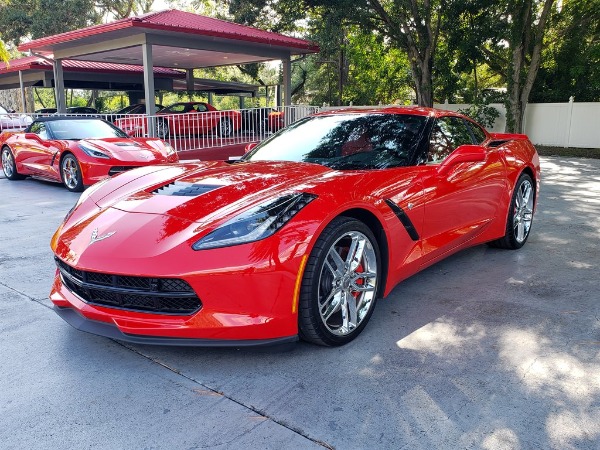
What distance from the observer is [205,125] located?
13688 millimetres

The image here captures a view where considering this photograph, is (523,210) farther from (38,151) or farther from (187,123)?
(187,123)

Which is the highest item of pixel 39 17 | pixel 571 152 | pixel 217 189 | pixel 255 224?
pixel 39 17

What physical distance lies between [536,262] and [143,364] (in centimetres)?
358

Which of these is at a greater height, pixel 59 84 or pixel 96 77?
pixel 96 77

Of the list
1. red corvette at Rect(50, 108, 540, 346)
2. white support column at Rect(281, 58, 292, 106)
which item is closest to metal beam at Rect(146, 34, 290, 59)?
white support column at Rect(281, 58, 292, 106)

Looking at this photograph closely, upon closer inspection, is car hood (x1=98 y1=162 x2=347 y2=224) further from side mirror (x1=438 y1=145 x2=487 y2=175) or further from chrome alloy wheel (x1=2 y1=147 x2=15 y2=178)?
chrome alloy wheel (x1=2 y1=147 x2=15 y2=178)

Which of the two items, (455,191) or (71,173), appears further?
(71,173)

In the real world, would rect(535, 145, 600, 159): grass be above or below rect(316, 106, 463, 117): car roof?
below

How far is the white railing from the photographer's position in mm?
12609

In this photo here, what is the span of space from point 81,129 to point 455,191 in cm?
772

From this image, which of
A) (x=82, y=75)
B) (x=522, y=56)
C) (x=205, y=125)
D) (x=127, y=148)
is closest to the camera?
(x=127, y=148)

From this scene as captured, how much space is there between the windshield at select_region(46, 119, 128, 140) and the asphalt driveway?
18.9 feet

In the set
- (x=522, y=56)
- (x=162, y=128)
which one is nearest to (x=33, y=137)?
(x=162, y=128)

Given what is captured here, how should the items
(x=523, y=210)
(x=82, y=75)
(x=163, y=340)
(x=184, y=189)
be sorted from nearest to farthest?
(x=163, y=340)
(x=184, y=189)
(x=523, y=210)
(x=82, y=75)
